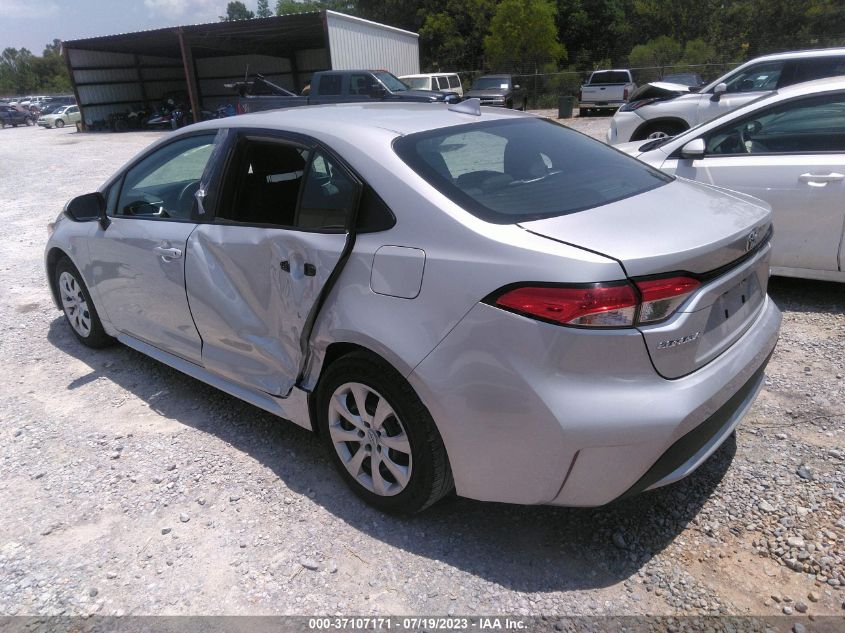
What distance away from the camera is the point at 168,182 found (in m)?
4.20

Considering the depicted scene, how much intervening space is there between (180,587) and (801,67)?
34.0 feet

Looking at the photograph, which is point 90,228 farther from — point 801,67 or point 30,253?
point 801,67

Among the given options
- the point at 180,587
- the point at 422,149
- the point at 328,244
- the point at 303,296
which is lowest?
the point at 180,587

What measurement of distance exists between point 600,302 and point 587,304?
41 mm

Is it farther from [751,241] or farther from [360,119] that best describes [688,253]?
[360,119]

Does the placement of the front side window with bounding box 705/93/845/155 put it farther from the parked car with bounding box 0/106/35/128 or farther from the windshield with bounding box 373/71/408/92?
the parked car with bounding box 0/106/35/128

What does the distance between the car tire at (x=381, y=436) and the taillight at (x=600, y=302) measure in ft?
1.99

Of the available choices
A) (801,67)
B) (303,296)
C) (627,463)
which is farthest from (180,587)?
(801,67)

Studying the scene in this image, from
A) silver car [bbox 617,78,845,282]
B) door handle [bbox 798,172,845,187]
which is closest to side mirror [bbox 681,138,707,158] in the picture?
silver car [bbox 617,78,845,282]

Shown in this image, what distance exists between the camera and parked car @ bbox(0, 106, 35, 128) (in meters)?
40.7

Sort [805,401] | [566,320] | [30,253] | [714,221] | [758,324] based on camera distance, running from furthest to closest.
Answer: [30,253] → [805,401] → [758,324] → [714,221] → [566,320]

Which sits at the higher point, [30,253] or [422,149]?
[422,149]

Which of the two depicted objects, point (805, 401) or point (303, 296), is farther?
point (805, 401)

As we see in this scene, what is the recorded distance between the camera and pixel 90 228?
162 inches
